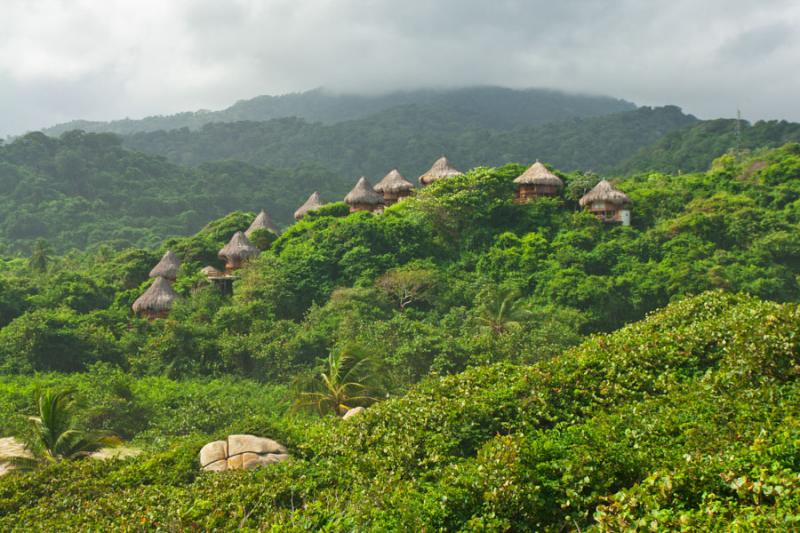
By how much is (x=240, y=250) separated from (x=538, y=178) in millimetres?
13015

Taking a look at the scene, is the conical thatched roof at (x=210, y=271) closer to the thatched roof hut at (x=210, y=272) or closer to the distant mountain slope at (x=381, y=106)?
the thatched roof hut at (x=210, y=272)

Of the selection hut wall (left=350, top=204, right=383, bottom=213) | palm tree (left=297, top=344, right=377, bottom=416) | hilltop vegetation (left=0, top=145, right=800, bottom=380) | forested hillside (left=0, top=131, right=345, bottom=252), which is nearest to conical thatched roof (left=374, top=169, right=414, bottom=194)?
hut wall (left=350, top=204, right=383, bottom=213)

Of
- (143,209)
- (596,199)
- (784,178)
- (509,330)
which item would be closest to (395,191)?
(596,199)

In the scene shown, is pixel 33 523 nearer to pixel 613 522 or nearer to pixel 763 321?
pixel 613 522

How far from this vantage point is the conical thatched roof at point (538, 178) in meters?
29.4

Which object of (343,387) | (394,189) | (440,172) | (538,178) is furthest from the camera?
(394,189)

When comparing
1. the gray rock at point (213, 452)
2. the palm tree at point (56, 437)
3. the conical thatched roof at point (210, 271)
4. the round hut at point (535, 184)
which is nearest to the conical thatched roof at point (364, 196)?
the round hut at point (535, 184)

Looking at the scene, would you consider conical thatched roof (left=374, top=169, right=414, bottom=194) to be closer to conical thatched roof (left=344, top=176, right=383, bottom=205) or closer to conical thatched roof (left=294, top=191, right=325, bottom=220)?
conical thatched roof (left=344, top=176, right=383, bottom=205)

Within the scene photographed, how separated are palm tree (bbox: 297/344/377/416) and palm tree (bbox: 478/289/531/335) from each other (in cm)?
→ 501

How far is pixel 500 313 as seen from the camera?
20766 millimetres

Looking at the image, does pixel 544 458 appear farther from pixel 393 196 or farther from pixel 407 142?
pixel 407 142

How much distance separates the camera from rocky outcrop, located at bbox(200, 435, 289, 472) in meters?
10.9

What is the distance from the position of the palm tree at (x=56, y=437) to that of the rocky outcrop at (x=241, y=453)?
3.20 metres

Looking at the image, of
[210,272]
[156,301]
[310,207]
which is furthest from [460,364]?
[310,207]
